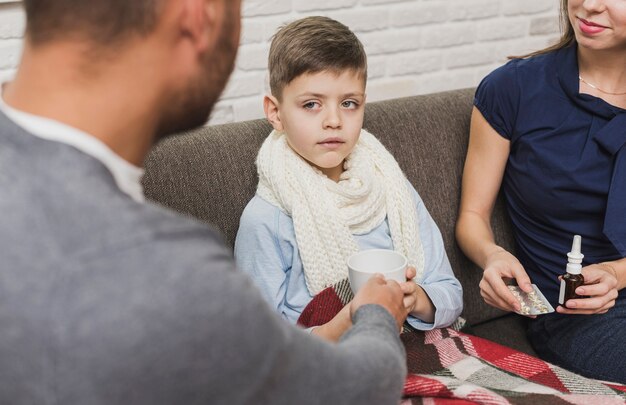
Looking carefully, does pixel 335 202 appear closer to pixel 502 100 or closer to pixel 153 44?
pixel 502 100

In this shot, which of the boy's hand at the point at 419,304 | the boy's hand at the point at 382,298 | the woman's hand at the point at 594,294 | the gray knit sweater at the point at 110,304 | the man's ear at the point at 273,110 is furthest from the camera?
the man's ear at the point at 273,110

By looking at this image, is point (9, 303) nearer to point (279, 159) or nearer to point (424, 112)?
point (279, 159)

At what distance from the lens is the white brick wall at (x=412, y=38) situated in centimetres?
205

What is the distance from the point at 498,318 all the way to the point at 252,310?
1.35m


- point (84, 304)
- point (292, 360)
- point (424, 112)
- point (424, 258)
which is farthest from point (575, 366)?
point (84, 304)

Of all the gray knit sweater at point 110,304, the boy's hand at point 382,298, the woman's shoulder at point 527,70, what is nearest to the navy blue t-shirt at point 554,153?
the woman's shoulder at point 527,70

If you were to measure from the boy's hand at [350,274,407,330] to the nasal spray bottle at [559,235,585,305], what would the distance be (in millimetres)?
435

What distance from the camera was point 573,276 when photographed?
1389 mm

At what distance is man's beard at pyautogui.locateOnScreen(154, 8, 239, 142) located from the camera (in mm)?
806

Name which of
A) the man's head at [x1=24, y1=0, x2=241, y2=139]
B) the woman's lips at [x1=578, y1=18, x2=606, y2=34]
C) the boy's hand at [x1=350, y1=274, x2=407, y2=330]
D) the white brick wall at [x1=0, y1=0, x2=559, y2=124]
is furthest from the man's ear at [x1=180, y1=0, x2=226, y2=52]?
the white brick wall at [x1=0, y1=0, x2=559, y2=124]

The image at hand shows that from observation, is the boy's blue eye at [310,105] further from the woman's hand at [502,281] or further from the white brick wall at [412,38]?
the white brick wall at [412,38]

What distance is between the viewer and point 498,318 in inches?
74.4

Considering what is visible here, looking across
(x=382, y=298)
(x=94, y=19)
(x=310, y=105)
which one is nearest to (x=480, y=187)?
(x=310, y=105)

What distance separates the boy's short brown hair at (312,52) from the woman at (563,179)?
1.41 ft
